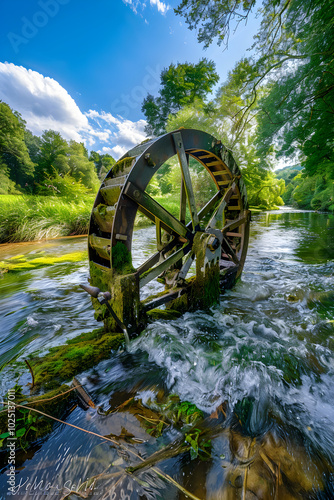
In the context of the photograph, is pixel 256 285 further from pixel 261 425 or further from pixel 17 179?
pixel 17 179

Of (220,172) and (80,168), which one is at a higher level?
(80,168)

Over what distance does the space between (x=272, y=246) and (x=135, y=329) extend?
7469mm

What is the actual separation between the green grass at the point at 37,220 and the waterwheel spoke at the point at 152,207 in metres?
7.69

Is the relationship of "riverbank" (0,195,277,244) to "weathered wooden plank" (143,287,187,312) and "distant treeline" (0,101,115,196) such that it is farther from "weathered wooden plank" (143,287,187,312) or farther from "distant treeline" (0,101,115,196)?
"weathered wooden plank" (143,287,187,312)

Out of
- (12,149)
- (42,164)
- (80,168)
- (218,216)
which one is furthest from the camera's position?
(12,149)

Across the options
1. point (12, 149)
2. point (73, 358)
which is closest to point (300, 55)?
point (73, 358)

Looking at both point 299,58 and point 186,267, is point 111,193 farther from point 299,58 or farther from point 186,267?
point 299,58

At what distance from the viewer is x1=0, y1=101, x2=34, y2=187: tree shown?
81.5 ft

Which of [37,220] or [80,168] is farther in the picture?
[80,168]

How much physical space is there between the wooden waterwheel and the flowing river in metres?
0.39

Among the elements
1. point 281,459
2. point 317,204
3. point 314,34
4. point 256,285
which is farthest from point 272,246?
point 317,204

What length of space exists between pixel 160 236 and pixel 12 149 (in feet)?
107

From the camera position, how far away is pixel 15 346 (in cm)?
257

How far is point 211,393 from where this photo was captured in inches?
68.4
